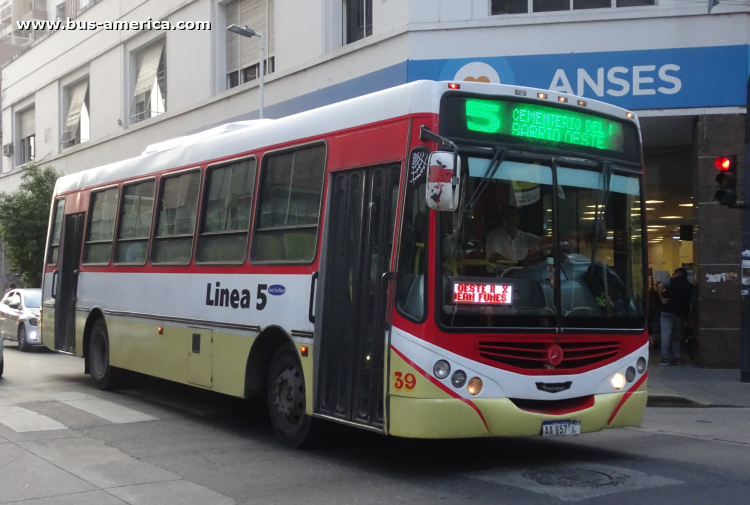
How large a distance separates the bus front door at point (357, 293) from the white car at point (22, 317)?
48.1 feet

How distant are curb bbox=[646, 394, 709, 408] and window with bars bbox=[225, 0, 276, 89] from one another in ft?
43.0

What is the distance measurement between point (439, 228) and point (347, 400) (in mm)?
1756

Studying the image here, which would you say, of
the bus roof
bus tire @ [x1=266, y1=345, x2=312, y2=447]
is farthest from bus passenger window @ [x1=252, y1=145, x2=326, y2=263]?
bus tire @ [x1=266, y1=345, x2=312, y2=447]

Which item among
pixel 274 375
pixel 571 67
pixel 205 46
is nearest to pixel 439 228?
pixel 274 375

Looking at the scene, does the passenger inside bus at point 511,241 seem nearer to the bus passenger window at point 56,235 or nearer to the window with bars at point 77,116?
the bus passenger window at point 56,235

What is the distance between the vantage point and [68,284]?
14438 mm

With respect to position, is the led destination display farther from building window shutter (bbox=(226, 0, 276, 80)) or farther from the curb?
building window shutter (bbox=(226, 0, 276, 80))

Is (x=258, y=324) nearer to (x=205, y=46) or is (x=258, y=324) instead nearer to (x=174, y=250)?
(x=174, y=250)

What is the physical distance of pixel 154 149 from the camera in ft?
41.1

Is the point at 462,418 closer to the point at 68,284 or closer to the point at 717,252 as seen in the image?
the point at 68,284

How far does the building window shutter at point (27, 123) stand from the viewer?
38.0 metres

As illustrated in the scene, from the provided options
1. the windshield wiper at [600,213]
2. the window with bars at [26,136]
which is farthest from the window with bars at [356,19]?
Result: the window with bars at [26,136]

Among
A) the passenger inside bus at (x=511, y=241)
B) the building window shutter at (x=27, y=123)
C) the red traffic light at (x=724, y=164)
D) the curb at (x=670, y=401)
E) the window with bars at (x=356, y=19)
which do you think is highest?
the building window shutter at (x=27, y=123)

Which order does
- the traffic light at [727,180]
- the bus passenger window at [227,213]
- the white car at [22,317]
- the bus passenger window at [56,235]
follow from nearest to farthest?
the bus passenger window at [227,213]
the traffic light at [727,180]
the bus passenger window at [56,235]
the white car at [22,317]
